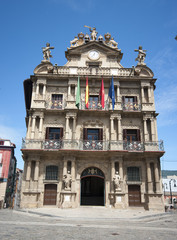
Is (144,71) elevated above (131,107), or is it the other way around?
(144,71)

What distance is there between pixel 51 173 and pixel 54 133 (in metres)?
3.91

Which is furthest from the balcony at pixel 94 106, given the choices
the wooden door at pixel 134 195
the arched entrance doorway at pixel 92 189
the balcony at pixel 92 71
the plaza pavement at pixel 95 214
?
the plaza pavement at pixel 95 214

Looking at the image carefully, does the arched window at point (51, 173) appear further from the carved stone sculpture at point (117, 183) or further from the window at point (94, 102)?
the window at point (94, 102)

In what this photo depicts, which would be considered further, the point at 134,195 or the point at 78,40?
the point at 78,40

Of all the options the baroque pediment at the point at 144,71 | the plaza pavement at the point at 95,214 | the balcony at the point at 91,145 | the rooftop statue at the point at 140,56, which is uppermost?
the rooftop statue at the point at 140,56

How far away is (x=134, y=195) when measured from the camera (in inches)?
763

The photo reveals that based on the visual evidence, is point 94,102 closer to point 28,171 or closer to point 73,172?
point 73,172

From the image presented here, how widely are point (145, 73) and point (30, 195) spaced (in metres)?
16.9

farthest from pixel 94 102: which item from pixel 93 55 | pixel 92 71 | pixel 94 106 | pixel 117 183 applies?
pixel 117 183

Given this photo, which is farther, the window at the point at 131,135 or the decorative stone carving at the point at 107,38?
the decorative stone carving at the point at 107,38

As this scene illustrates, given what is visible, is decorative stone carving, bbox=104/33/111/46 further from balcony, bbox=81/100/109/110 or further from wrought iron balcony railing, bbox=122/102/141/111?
wrought iron balcony railing, bbox=122/102/141/111

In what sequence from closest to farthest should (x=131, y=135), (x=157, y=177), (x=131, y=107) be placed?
(x=157, y=177) → (x=131, y=135) → (x=131, y=107)

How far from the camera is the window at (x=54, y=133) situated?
2089 centimetres

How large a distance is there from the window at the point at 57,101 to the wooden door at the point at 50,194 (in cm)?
783
